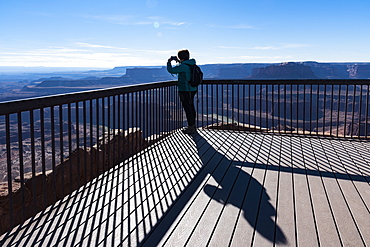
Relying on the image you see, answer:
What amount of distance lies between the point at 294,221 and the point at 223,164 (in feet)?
4.86

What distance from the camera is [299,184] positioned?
292 centimetres

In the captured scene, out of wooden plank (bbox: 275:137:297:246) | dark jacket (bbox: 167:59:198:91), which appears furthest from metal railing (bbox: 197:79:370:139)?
wooden plank (bbox: 275:137:297:246)

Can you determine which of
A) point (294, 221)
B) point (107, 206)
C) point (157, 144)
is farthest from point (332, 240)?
point (157, 144)

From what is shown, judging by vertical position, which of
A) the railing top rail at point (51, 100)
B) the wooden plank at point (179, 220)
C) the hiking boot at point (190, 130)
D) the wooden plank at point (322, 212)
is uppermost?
the railing top rail at point (51, 100)

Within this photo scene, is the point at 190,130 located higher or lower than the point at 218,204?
higher

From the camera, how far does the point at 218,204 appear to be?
2473 millimetres

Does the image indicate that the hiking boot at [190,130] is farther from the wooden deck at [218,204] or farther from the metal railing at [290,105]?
the wooden deck at [218,204]

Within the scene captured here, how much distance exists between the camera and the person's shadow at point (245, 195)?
6.82 ft

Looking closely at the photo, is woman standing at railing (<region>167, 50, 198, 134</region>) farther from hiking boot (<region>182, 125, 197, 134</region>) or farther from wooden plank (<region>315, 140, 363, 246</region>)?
wooden plank (<region>315, 140, 363, 246</region>)

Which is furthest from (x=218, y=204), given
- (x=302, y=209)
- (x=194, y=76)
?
(x=194, y=76)

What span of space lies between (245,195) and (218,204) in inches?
12.7

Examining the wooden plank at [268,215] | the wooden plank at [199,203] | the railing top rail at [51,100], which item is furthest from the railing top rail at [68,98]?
the wooden plank at [268,215]

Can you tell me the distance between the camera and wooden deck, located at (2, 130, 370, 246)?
6.44 ft

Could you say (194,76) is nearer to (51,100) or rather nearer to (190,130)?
(190,130)
